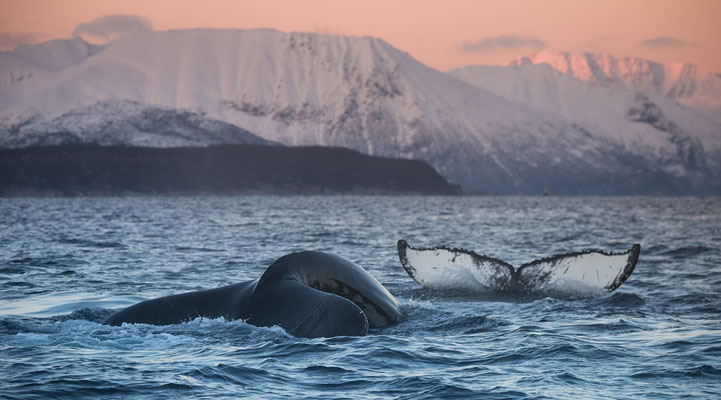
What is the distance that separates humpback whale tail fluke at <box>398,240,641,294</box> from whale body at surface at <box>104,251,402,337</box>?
3289mm

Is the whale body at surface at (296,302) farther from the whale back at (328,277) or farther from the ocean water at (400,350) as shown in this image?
the ocean water at (400,350)

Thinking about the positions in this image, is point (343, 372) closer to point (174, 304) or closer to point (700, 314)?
point (174, 304)

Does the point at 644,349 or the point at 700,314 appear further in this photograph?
the point at 700,314

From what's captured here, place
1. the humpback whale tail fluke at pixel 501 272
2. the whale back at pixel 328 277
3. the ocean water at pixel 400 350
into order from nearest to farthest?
1. the ocean water at pixel 400 350
2. the whale back at pixel 328 277
3. the humpback whale tail fluke at pixel 501 272

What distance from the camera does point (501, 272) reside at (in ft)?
44.3

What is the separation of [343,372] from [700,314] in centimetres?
629

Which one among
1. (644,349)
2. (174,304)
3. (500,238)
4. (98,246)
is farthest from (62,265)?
(500,238)

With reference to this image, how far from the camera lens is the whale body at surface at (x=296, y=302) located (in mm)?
8609

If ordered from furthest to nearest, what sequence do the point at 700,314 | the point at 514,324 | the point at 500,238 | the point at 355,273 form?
the point at 500,238 → the point at 700,314 → the point at 514,324 → the point at 355,273

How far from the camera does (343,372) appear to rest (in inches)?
338

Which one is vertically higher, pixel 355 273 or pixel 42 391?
pixel 355 273

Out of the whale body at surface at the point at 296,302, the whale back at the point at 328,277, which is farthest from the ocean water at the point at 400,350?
the whale back at the point at 328,277

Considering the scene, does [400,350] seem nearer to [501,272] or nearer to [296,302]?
[296,302]

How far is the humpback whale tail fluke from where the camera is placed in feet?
41.1
